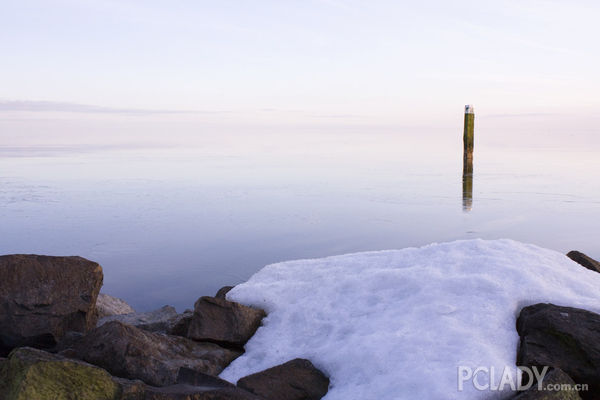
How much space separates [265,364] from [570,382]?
2.70m

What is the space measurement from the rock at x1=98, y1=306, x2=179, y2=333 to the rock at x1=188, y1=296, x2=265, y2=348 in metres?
0.93

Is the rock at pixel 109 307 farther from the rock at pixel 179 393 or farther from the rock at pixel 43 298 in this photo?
the rock at pixel 179 393

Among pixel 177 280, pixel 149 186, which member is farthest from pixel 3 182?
pixel 177 280

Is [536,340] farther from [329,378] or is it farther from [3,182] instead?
[3,182]

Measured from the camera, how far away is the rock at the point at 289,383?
467cm

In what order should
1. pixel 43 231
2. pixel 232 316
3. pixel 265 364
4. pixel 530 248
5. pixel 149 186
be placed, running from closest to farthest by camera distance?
1. pixel 265 364
2. pixel 232 316
3. pixel 530 248
4. pixel 43 231
5. pixel 149 186

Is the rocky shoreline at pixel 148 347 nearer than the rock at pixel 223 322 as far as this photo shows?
Yes

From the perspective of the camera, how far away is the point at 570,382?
14.0 feet

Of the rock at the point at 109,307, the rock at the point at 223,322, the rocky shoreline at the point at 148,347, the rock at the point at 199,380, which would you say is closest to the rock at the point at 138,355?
the rocky shoreline at the point at 148,347

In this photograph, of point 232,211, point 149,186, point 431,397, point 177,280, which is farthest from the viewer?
point 149,186

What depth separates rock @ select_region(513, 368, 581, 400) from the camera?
13.3ft

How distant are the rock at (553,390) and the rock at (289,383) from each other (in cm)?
164

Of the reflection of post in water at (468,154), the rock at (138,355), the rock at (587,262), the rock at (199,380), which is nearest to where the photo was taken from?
the rock at (199,380)

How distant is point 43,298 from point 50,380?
2454 mm
